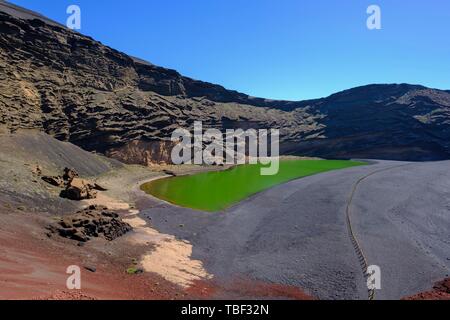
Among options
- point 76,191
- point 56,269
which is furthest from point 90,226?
point 76,191

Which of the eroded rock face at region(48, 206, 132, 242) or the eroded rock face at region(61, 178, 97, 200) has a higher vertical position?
the eroded rock face at region(61, 178, 97, 200)

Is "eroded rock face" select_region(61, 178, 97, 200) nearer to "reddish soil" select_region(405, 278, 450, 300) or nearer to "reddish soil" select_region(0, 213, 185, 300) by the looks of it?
"reddish soil" select_region(0, 213, 185, 300)

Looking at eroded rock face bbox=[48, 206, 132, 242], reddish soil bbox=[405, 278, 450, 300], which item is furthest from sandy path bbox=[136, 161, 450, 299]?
eroded rock face bbox=[48, 206, 132, 242]

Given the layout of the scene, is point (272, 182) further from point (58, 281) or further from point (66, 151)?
point (58, 281)

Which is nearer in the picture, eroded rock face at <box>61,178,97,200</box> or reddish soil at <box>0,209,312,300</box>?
reddish soil at <box>0,209,312,300</box>

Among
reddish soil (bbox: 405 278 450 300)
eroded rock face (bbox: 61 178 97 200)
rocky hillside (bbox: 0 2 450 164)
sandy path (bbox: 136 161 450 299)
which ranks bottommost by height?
reddish soil (bbox: 405 278 450 300)

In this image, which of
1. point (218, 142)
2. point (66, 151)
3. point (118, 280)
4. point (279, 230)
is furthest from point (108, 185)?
point (218, 142)

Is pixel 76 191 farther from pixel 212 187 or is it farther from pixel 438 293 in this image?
pixel 438 293

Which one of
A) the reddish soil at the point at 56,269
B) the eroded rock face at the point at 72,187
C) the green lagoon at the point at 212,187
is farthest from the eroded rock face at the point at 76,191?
the green lagoon at the point at 212,187

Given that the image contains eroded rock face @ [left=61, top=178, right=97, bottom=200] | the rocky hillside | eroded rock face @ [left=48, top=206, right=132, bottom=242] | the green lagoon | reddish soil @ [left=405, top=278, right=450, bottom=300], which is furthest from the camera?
the rocky hillside
